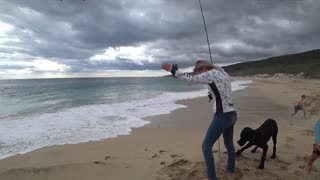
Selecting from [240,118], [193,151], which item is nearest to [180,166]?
[193,151]

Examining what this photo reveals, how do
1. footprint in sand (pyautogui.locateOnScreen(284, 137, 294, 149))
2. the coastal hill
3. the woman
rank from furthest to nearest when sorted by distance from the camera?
the coastal hill < footprint in sand (pyautogui.locateOnScreen(284, 137, 294, 149)) < the woman

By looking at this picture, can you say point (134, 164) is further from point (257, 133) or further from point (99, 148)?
point (257, 133)

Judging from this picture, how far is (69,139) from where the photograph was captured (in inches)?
350

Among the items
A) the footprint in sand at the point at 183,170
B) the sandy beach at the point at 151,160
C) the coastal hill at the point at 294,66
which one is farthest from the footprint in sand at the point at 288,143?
the coastal hill at the point at 294,66

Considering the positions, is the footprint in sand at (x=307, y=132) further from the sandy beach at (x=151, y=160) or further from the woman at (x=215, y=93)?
the woman at (x=215, y=93)

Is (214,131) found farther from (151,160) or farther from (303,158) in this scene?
(303,158)

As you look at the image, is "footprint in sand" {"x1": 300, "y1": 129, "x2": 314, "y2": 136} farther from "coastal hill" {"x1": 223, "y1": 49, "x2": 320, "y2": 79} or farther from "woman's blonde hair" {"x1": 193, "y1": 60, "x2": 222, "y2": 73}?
"coastal hill" {"x1": 223, "y1": 49, "x2": 320, "y2": 79}

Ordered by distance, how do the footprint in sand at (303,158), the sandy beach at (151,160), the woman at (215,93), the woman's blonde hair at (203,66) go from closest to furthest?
1. the woman at (215,93)
2. the woman's blonde hair at (203,66)
3. the sandy beach at (151,160)
4. the footprint in sand at (303,158)

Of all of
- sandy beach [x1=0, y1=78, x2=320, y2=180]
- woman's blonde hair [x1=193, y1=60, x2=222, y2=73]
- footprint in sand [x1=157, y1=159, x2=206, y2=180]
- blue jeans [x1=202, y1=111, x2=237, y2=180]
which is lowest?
sandy beach [x1=0, y1=78, x2=320, y2=180]

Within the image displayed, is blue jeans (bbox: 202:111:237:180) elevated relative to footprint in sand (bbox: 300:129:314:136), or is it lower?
elevated

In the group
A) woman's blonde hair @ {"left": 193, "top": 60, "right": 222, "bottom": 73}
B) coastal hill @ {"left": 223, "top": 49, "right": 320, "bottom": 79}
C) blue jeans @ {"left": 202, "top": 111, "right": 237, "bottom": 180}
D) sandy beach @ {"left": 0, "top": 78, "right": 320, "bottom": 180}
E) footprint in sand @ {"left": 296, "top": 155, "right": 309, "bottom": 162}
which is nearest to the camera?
blue jeans @ {"left": 202, "top": 111, "right": 237, "bottom": 180}

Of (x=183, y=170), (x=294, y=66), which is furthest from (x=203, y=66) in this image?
(x=294, y=66)

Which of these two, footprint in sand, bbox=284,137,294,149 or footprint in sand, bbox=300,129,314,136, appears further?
footprint in sand, bbox=300,129,314,136

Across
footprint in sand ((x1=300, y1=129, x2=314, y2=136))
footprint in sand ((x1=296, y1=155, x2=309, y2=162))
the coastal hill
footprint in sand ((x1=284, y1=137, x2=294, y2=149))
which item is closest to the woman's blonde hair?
footprint in sand ((x1=296, y1=155, x2=309, y2=162))
